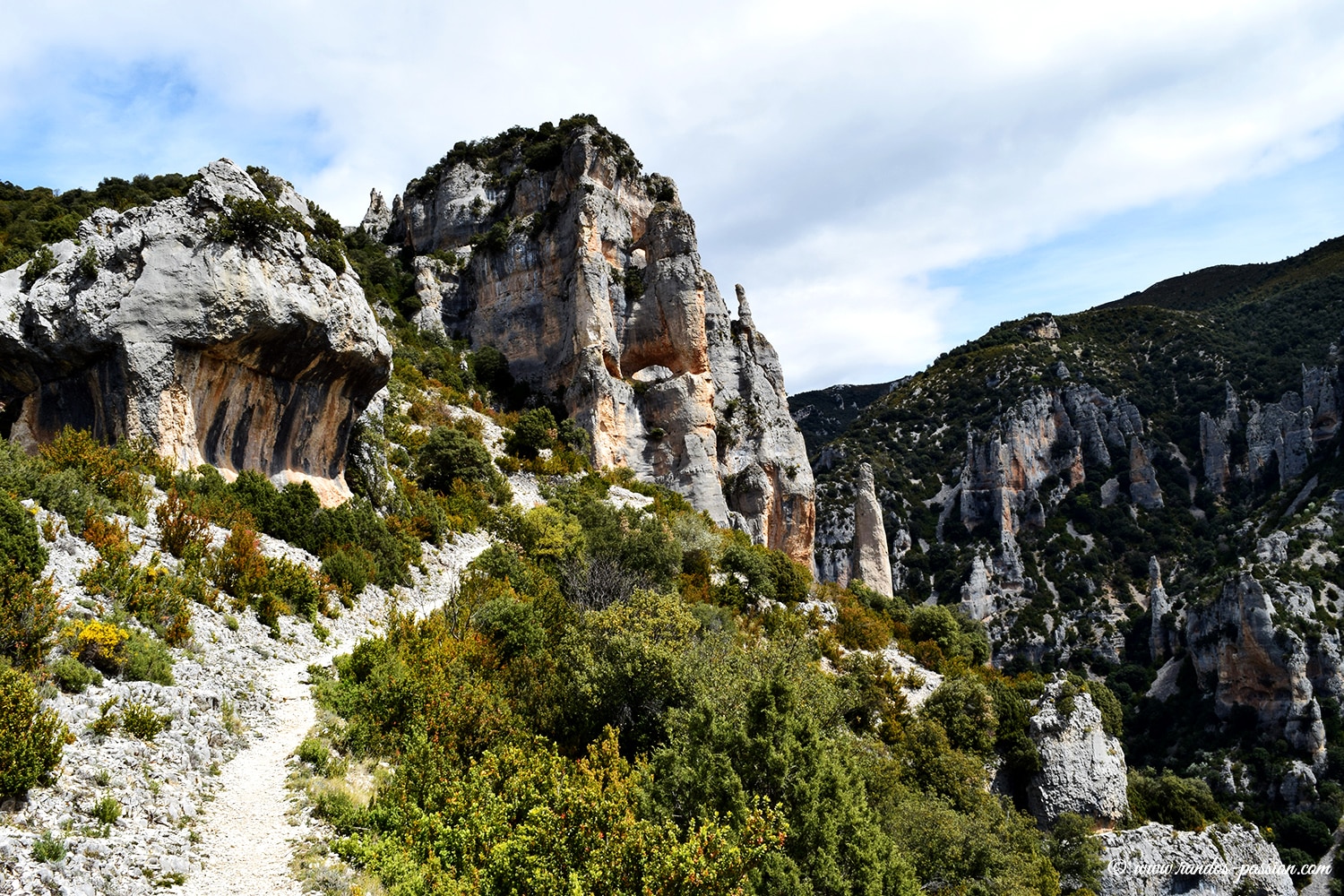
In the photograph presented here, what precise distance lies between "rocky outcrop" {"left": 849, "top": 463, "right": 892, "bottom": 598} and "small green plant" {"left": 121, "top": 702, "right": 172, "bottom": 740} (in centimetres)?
4540

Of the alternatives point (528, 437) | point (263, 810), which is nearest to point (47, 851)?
point (263, 810)

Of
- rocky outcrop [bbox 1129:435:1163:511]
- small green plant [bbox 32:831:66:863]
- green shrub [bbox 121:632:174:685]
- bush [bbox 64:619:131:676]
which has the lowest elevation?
rocky outcrop [bbox 1129:435:1163:511]

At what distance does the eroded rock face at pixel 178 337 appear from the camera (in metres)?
16.4

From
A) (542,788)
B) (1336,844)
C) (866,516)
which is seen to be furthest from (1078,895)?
(1336,844)

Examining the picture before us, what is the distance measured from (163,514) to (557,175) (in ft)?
124

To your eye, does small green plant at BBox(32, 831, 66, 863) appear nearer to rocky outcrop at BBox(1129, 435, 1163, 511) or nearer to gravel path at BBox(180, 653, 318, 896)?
gravel path at BBox(180, 653, 318, 896)

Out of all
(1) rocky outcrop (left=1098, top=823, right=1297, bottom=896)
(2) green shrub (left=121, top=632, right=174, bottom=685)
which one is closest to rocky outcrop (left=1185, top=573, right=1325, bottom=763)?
(1) rocky outcrop (left=1098, top=823, right=1297, bottom=896)

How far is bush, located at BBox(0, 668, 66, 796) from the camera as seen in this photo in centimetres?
661

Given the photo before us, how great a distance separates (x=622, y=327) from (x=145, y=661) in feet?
117

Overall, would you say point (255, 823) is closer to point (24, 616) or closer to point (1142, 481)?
point (24, 616)

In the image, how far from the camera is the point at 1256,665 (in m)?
52.8

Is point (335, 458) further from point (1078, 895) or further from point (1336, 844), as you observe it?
point (1336, 844)

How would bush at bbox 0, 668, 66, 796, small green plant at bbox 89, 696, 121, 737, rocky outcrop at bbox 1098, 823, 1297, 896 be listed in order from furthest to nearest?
rocky outcrop at bbox 1098, 823, 1297, 896 → small green plant at bbox 89, 696, 121, 737 → bush at bbox 0, 668, 66, 796

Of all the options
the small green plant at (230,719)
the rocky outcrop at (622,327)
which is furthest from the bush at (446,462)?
the small green plant at (230,719)
